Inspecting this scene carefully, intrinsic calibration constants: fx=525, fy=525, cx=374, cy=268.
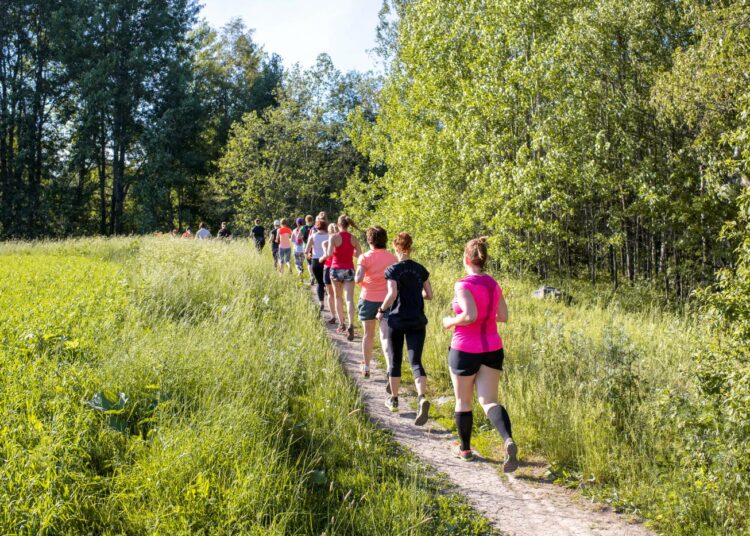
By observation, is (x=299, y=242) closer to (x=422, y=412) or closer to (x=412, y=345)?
(x=412, y=345)

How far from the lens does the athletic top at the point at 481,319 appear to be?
5.02 m

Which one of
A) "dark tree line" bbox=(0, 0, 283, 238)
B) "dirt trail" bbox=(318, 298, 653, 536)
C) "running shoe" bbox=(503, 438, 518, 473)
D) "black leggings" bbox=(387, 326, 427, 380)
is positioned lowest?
"dirt trail" bbox=(318, 298, 653, 536)

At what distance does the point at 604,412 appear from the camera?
5.91 metres

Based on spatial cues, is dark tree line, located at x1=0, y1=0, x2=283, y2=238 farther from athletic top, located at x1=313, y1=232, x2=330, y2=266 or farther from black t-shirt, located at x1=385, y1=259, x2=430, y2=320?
black t-shirt, located at x1=385, y1=259, x2=430, y2=320

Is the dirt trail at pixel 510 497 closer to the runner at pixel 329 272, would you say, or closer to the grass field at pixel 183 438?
the grass field at pixel 183 438

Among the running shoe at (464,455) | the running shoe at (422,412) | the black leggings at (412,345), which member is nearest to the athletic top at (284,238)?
the black leggings at (412,345)

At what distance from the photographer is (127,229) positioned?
42188 millimetres

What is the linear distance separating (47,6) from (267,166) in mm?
18258

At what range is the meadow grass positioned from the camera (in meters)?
4.61

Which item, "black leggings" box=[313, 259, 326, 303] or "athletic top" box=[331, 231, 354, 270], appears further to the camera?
"black leggings" box=[313, 259, 326, 303]

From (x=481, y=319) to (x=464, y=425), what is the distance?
1.18 metres

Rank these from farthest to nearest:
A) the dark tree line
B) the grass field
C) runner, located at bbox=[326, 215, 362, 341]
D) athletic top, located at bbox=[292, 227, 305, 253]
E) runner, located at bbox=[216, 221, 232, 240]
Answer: the dark tree line → runner, located at bbox=[216, 221, 232, 240] → athletic top, located at bbox=[292, 227, 305, 253] → runner, located at bbox=[326, 215, 362, 341] → the grass field

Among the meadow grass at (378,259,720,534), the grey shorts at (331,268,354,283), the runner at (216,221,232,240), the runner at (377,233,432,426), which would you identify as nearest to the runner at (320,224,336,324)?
the grey shorts at (331,268,354,283)

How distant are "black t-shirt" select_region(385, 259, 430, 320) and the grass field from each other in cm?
116
